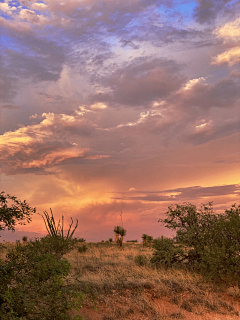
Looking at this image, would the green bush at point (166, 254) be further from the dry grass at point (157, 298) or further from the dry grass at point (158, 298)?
the dry grass at point (158, 298)

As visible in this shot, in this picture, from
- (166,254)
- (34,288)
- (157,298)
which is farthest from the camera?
(166,254)

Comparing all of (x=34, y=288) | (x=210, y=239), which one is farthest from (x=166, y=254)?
(x=34, y=288)

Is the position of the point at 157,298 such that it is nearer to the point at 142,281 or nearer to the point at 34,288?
the point at 142,281

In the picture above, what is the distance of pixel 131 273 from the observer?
50.5 ft

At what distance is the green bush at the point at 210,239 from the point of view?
13.5 metres

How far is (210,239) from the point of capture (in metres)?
15.1

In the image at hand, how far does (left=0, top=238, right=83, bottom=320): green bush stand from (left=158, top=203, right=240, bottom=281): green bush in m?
8.88

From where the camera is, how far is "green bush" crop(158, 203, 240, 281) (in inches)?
533

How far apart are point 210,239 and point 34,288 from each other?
1056 centimetres

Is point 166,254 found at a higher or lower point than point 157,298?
higher

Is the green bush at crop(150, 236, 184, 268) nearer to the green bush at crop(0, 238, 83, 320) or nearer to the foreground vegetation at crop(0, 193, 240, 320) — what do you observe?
the foreground vegetation at crop(0, 193, 240, 320)

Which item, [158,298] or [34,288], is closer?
[34,288]

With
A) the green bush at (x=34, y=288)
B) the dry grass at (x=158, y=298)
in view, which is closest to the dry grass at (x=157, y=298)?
the dry grass at (x=158, y=298)

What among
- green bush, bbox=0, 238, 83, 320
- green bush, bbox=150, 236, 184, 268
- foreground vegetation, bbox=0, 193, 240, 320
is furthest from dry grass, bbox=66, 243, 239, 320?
green bush, bbox=0, 238, 83, 320
